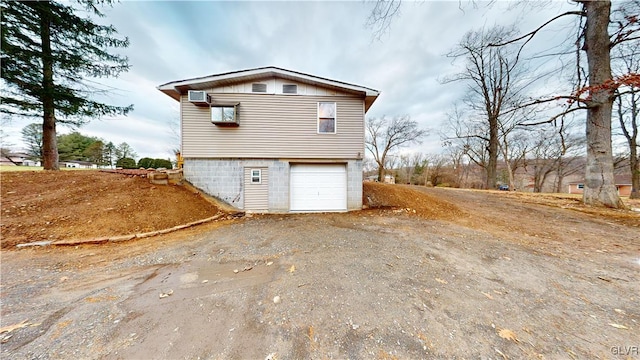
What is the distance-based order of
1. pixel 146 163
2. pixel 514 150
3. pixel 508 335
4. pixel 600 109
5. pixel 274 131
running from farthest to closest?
pixel 514 150, pixel 146 163, pixel 274 131, pixel 600 109, pixel 508 335

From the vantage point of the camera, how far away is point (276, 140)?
7.02 metres


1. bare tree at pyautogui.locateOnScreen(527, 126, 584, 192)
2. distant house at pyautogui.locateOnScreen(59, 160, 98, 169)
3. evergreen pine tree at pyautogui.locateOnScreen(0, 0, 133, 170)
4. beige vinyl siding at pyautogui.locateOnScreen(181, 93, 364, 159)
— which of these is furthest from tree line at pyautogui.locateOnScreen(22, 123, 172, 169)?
bare tree at pyautogui.locateOnScreen(527, 126, 584, 192)

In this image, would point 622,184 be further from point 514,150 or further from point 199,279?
point 199,279

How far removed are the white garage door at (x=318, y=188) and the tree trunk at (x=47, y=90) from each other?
1033 cm

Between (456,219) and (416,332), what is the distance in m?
5.22

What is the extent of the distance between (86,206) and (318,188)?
6.39 metres

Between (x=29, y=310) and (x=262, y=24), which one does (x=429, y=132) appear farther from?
(x=29, y=310)

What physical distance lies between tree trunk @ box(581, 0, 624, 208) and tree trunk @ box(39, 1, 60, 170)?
19767 mm

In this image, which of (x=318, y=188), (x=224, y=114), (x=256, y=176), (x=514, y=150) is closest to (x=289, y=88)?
(x=224, y=114)

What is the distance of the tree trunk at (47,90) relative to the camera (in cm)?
778

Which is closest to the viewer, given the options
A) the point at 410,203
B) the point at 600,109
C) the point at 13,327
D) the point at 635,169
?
the point at 13,327

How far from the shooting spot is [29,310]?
2248mm

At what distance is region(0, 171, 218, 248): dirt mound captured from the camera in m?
4.39

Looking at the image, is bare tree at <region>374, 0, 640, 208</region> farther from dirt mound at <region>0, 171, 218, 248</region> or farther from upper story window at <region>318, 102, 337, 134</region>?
dirt mound at <region>0, 171, 218, 248</region>
